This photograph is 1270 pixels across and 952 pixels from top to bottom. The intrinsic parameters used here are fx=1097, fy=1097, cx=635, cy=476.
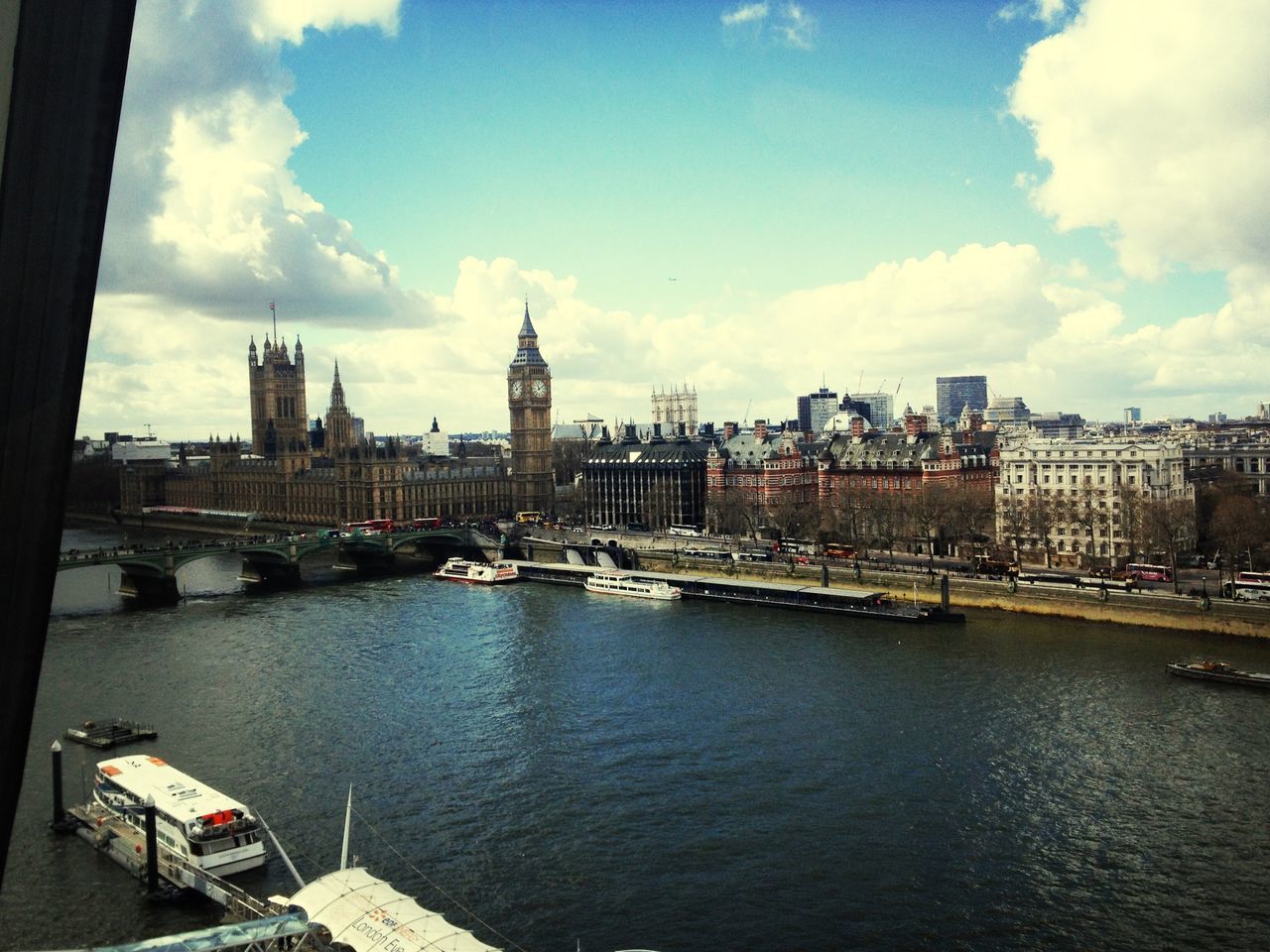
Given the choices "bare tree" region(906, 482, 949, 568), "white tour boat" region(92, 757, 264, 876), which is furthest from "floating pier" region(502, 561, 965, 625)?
"white tour boat" region(92, 757, 264, 876)

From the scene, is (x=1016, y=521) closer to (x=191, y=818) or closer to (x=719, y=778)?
(x=719, y=778)

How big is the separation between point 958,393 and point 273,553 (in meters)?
143

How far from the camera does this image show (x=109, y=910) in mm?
16188

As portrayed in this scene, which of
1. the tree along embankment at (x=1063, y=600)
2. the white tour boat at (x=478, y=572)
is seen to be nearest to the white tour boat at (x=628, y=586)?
the white tour boat at (x=478, y=572)

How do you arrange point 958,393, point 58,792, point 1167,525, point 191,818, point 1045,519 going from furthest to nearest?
point 958,393 → point 1045,519 → point 1167,525 → point 58,792 → point 191,818

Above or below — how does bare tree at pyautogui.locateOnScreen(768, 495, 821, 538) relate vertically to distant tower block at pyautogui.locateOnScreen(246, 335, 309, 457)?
below

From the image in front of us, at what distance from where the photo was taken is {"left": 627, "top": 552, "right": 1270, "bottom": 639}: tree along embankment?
32719mm

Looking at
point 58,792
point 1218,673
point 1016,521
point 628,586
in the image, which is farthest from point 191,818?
point 1016,521

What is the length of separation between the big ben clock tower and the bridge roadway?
16.6 m

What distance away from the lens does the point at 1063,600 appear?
121 feet

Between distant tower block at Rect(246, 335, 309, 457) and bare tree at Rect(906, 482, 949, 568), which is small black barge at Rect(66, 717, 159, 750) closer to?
bare tree at Rect(906, 482, 949, 568)

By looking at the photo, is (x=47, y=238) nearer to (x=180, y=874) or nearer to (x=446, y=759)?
(x=180, y=874)

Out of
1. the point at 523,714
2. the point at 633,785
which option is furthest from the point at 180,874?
the point at 523,714

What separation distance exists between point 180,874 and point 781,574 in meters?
31.7
